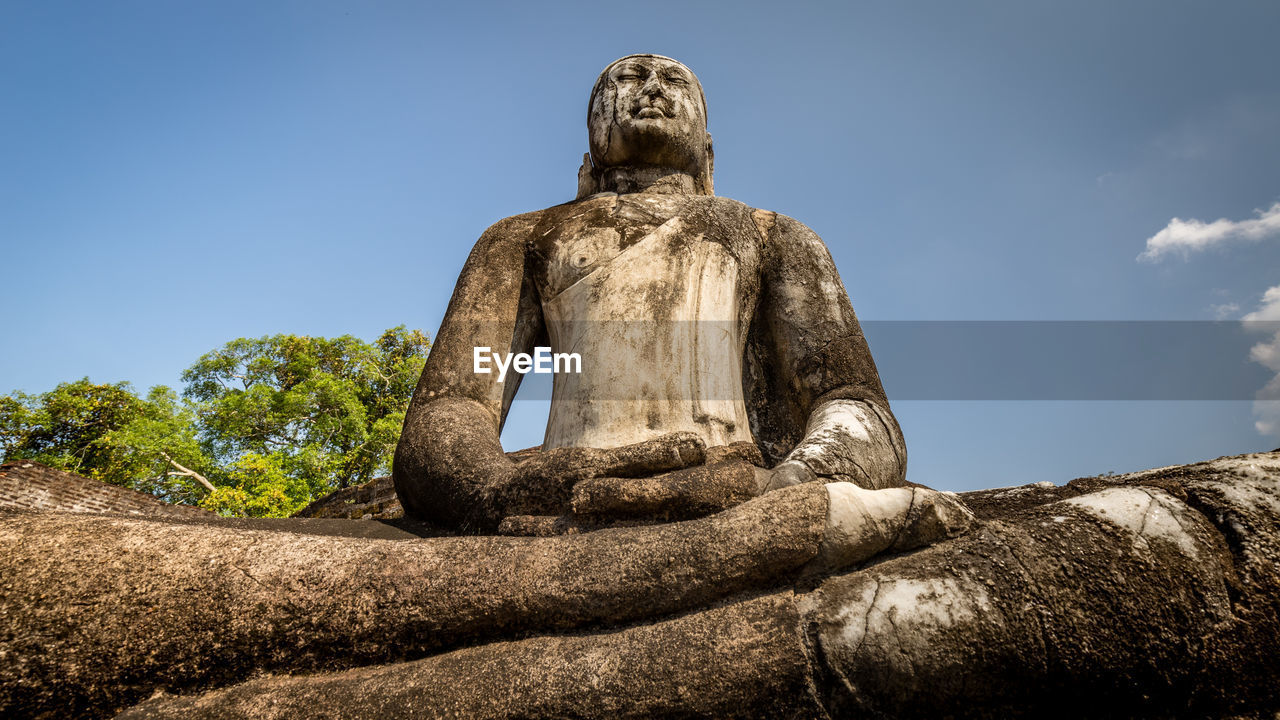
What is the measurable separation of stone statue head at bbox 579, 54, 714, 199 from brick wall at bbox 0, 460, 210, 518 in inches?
234

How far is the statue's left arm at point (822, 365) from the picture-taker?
3.07m

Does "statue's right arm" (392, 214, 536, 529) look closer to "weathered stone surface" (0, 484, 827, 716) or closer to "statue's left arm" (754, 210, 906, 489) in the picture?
"weathered stone surface" (0, 484, 827, 716)

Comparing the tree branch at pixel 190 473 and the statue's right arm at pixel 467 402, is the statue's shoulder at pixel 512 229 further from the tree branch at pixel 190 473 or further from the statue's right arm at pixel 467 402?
the tree branch at pixel 190 473

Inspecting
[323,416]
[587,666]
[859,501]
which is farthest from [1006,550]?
[323,416]

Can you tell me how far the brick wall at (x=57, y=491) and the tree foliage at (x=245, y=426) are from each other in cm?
1077

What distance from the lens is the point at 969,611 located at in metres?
1.90

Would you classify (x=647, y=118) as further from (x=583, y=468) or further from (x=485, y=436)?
(x=583, y=468)

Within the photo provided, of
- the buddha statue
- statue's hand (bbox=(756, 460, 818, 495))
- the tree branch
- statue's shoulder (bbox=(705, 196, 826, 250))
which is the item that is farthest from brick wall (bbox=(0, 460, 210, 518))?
the tree branch

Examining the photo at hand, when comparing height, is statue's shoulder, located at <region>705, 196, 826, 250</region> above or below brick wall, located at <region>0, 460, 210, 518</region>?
above

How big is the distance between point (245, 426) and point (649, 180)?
21.0 meters

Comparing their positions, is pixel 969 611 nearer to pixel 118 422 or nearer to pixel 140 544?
pixel 140 544

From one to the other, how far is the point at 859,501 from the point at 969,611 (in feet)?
1.27

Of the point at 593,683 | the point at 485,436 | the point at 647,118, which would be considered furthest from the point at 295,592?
the point at 647,118

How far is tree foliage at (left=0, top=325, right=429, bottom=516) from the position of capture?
2036 centimetres
